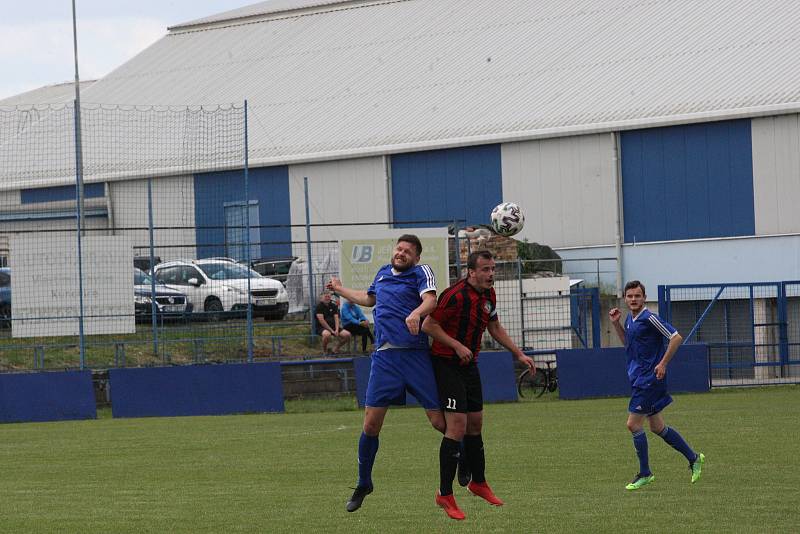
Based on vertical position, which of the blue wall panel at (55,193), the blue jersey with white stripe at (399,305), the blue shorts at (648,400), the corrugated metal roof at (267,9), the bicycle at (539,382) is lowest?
the bicycle at (539,382)

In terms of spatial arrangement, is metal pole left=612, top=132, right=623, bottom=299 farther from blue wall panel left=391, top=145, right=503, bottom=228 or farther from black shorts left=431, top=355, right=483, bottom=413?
black shorts left=431, top=355, right=483, bottom=413

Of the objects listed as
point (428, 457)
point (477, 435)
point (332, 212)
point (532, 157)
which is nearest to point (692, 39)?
point (532, 157)

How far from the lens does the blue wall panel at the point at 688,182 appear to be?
35938 millimetres

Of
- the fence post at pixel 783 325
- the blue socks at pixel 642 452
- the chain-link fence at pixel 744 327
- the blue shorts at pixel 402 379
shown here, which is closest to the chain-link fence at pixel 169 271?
the chain-link fence at pixel 744 327

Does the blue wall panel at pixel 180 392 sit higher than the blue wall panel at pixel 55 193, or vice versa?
the blue wall panel at pixel 55 193

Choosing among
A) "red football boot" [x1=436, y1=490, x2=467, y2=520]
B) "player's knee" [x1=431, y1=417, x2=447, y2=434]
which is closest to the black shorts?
"player's knee" [x1=431, y1=417, x2=447, y2=434]

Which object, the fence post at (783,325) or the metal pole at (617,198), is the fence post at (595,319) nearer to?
the fence post at (783,325)

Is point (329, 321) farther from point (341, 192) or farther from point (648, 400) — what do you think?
point (648, 400)

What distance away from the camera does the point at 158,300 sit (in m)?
26.7

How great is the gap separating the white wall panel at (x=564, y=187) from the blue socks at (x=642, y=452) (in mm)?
26044

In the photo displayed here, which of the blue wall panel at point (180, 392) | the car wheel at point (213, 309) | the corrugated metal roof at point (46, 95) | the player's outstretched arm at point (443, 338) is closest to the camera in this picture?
the player's outstretched arm at point (443, 338)

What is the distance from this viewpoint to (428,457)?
1482cm

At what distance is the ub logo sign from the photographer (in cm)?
2750

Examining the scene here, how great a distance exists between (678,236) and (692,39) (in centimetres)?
660
